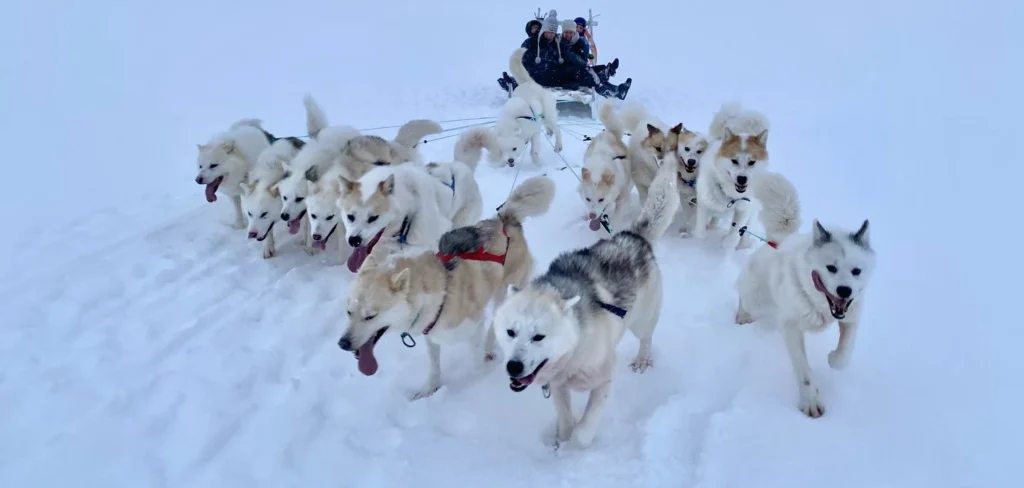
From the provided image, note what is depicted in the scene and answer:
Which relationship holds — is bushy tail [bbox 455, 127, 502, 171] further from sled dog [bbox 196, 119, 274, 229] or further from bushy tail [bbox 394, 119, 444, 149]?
sled dog [bbox 196, 119, 274, 229]

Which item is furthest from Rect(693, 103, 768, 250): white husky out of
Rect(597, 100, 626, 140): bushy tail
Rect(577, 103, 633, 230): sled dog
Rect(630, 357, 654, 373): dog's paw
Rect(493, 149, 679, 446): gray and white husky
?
Rect(630, 357, 654, 373): dog's paw

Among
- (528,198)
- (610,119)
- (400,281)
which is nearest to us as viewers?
(400,281)

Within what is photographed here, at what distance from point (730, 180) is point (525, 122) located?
3049 mm

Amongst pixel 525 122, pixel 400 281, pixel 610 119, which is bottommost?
pixel 525 122

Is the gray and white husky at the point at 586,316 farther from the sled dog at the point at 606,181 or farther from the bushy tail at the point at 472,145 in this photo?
the bushy tail at the point at 472,145

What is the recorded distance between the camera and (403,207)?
329 centimetres

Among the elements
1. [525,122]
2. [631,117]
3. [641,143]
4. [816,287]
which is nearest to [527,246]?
[816,287]

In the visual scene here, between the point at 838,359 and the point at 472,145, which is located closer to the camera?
the point at 838,359

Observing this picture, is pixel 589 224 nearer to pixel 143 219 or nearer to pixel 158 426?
pixel 158 426

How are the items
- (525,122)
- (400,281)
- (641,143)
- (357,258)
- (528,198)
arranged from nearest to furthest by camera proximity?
(400,281) < (528,198) < (357,258) < (641,143) < (525,122)

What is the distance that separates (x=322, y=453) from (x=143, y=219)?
3.35 m

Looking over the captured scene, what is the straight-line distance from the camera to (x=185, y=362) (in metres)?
2.71

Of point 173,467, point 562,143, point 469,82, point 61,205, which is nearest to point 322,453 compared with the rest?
point 173,467

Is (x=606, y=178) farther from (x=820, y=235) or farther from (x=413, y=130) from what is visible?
(x=820, y=235)
